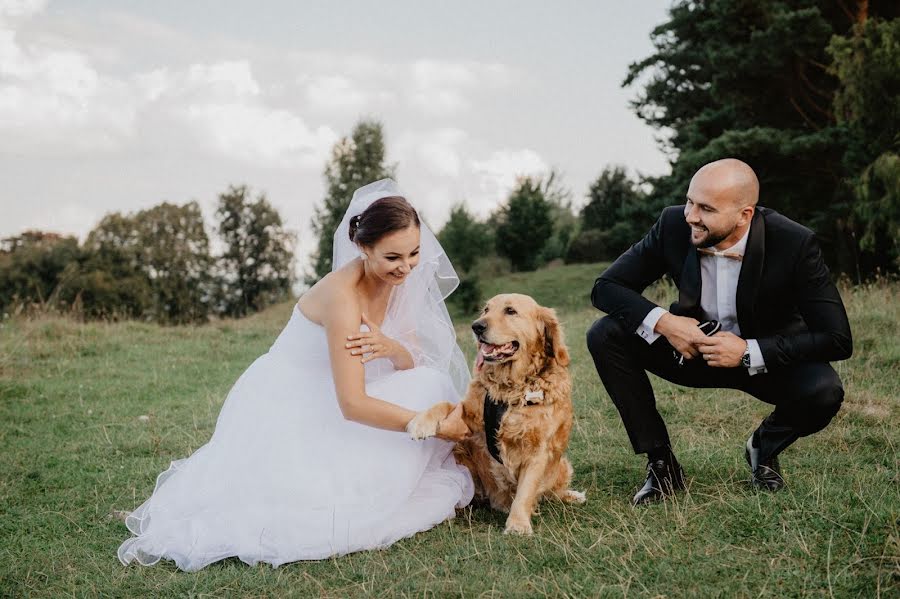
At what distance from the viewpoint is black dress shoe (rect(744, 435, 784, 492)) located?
367 centimetres

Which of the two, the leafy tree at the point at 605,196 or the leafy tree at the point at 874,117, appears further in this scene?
the leafy tree at the point at 605,196

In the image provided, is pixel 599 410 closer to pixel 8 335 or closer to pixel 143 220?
pixel 8 335

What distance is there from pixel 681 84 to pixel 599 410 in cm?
1768

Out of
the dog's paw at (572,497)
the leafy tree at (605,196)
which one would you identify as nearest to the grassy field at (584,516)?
the dog's paw at (572,497)

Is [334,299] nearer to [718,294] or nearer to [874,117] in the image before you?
[718,294]

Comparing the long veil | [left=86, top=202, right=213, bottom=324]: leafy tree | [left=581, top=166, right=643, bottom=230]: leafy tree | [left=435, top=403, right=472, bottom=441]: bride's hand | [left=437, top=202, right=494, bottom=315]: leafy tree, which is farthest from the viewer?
[left=86, top=202, right=213, bottom=324]: leafy tree

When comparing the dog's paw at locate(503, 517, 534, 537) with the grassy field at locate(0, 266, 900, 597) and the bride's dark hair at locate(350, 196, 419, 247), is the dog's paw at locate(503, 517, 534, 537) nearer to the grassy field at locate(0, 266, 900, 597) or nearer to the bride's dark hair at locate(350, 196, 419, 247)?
the grassy field at locate(0, 266, 900, 597)

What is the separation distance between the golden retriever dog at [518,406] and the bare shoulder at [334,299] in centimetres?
62

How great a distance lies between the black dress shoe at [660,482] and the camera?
3760 mm

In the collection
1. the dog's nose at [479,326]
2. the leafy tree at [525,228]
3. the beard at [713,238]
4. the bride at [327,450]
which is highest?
the leafy tree at [525,228]

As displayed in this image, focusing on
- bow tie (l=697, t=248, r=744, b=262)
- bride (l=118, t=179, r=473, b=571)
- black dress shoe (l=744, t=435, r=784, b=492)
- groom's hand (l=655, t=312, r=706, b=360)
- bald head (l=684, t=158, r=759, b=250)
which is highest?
bald head (l=684, t=158, r=759, b=250)

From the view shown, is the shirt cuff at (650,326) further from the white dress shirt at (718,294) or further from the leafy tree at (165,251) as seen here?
the leafy tree at (165,251)

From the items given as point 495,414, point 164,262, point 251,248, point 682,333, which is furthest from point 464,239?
point 495,414

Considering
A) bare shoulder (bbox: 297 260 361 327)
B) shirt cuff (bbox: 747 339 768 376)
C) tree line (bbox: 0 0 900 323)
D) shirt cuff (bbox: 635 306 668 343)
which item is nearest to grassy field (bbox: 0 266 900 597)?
shirt cuff (bbox: 747 339 768 376)
